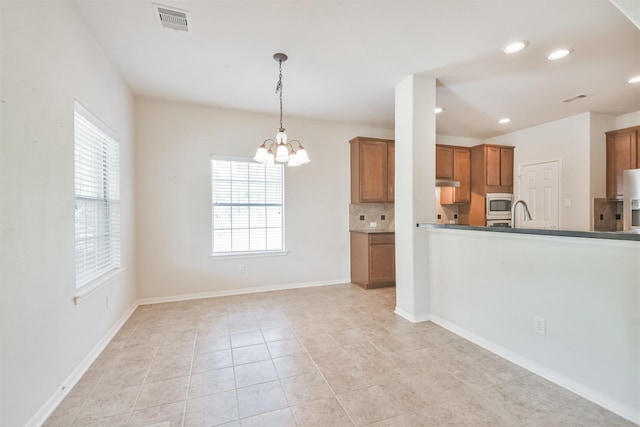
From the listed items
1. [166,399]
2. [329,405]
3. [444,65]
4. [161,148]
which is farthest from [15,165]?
[444,65]

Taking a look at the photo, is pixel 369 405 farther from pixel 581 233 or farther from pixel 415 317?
pixel 581 233

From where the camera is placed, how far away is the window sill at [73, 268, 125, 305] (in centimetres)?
213

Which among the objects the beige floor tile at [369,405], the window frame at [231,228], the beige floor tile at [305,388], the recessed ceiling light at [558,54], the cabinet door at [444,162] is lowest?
the beige floor tile at [305,388]

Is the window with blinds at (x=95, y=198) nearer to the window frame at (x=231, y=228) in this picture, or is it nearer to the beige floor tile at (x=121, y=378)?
the beige floor tile at (x=121, y=378)

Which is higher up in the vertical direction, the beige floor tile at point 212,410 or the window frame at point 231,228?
the window frame at point 231,228

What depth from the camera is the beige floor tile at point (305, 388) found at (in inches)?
73.3

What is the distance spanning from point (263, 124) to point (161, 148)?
151 cm

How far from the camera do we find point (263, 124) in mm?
4414

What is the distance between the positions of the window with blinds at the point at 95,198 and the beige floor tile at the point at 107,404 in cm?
85

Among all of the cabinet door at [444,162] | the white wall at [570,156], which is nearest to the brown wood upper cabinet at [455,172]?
the cabinet door at [444,162]

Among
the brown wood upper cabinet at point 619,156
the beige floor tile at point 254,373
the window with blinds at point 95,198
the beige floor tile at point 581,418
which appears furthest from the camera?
the brown wood upper cabinet at point 619,156

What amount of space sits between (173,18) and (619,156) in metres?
6.19

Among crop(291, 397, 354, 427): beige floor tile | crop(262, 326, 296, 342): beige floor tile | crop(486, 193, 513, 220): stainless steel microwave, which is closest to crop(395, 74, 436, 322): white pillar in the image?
crop(262, 326, 296, 342): beige floor tile

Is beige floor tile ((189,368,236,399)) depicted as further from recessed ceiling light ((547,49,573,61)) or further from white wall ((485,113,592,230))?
white wall ((485,113,592,230))
